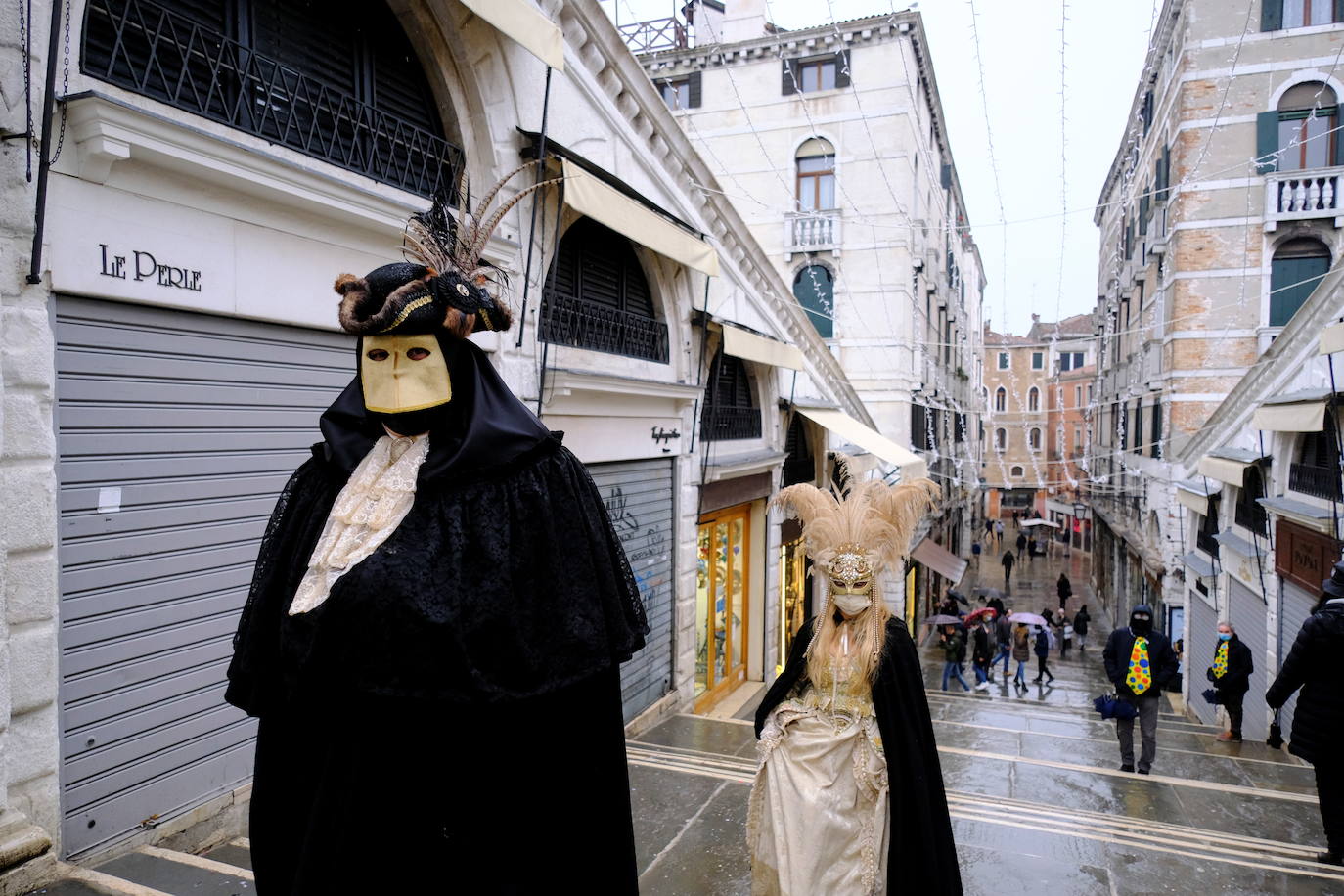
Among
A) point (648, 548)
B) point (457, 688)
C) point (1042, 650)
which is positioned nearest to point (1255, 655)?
point (1042, 650)

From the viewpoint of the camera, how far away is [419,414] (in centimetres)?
203

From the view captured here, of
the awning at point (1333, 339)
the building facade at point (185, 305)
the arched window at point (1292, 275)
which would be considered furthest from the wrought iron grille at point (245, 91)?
the arched window at point (1292, 275)

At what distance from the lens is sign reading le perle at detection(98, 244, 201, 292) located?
3.86m

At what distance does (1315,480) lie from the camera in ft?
32.3

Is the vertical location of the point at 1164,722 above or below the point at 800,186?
below

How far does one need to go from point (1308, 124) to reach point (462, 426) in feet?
74.2

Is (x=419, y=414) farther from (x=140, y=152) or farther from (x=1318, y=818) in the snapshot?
(x=1318, y=818)

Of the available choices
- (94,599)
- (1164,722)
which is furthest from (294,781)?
(1164,722)

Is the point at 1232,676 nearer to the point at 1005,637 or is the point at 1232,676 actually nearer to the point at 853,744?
the point at 1005,637

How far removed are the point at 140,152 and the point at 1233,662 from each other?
12.3 meters

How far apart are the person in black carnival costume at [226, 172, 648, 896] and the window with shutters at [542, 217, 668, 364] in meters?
5.25

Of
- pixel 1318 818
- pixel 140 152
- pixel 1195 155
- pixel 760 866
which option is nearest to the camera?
pixel 140 152

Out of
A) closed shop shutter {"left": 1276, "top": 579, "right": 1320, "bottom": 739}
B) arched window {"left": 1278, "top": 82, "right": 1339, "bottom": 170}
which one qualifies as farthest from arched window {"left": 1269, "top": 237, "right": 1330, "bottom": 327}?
closed shop shutter {"left": 1276, "top": 579, "right": 1320, "bottom": 739}

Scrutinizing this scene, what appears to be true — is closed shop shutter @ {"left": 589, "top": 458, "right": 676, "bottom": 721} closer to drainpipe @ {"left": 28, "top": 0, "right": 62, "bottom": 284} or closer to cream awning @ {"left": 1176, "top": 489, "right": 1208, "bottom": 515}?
drainpipe @ {"left": 28, "top": 0, "right": 62, "bottom": 284}
